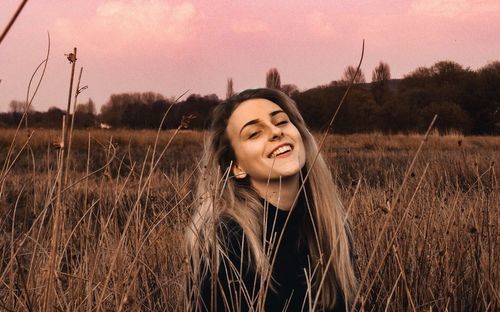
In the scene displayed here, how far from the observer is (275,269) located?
1.63 m

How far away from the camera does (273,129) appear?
5.36ft

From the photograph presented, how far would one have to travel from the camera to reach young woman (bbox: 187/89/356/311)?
5.05 ft

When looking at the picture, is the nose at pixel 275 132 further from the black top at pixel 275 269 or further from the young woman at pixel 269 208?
the black top at pixel 275 269

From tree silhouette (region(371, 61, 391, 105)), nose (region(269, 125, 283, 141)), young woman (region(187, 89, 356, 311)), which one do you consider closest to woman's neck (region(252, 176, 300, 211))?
young woman (region(187, 89, 356, 311))

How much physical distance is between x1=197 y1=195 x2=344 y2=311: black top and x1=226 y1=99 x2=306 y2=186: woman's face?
0.12m

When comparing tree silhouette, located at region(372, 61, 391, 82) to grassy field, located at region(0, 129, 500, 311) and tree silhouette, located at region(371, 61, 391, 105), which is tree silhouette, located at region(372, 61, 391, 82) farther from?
grassy field, located at region(0, 129, 500, 311)

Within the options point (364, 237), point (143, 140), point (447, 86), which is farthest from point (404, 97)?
point (364, 237)

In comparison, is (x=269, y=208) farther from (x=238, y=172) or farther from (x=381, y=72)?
(x=381, y=72)

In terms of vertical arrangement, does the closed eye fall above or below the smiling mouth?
above


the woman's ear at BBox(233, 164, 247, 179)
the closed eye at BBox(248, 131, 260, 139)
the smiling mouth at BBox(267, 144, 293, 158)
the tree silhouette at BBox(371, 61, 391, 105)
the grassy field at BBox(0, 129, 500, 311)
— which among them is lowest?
the grassy field at BBox(0, 129, 500, 311)

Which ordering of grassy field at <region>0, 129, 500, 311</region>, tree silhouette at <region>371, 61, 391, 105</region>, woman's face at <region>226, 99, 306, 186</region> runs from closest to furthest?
1. grassy field at <region>0, 129, 500, 311</region>
2. woman's face at <region>226, 99, 306, 186</region>
3. tree silhouette at <region>371, 61, 391, 105</region>

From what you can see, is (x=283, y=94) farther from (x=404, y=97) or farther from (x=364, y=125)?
(x=404, y=97)

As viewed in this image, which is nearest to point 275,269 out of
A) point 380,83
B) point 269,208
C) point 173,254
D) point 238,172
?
point 269,208

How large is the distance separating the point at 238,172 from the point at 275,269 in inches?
12.8
